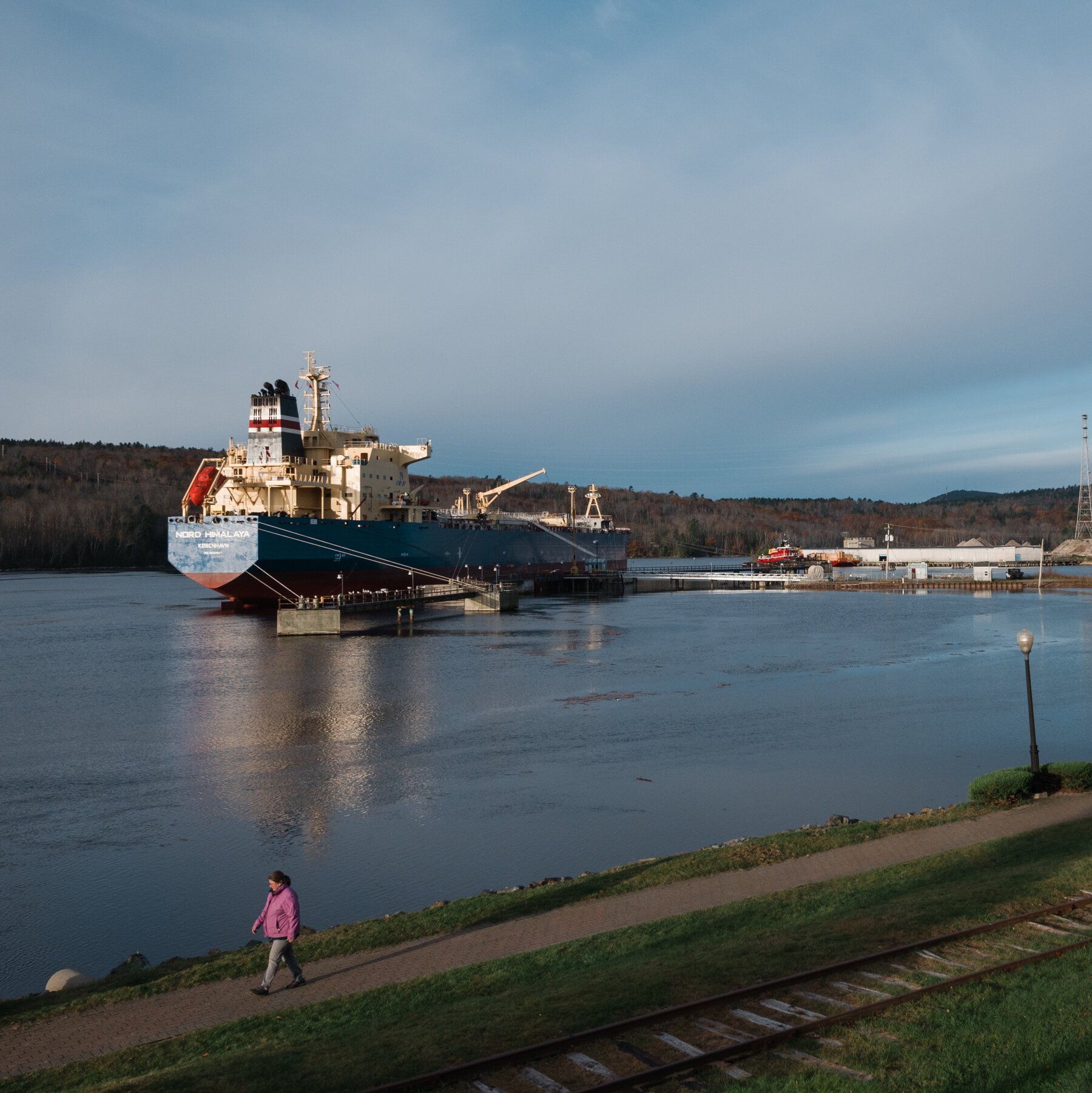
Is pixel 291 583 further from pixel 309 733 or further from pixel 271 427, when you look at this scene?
pixel 309 733

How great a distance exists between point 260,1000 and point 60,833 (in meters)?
7.28

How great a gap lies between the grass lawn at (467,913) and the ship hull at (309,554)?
108 ft

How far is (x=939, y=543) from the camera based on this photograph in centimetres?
17688

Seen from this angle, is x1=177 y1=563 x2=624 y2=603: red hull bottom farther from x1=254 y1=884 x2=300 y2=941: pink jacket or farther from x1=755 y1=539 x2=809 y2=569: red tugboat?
x1=755 y1=539 x2=809 y2=569: red tugboat

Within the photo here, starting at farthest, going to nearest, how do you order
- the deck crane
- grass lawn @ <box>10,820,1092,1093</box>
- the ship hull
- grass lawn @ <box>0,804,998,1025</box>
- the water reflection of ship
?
the deck crane, the ship hull, the water reflection of ship, grass lawn @ <box>0,804,998,1025</box>, grass lawn @ <box>10,820,1092,1093</box>

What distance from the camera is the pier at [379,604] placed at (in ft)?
119

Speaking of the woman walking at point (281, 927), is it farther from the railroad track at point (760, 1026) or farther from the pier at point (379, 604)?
the pier at point (379, 604)

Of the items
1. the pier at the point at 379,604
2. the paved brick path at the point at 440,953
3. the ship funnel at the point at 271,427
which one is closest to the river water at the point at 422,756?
the pier at the point at 379,604

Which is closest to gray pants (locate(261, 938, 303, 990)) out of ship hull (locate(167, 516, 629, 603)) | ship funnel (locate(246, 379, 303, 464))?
ship hull (locate(167, 516, 629, 603))

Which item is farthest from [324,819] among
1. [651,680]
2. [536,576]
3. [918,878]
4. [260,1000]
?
[536,576]

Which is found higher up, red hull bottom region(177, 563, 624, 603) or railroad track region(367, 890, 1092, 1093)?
red hull bottom region(177, 563, 624, 603)

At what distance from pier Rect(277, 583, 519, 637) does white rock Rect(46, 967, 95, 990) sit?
28720 millimetres

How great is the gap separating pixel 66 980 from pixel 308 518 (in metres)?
35.8

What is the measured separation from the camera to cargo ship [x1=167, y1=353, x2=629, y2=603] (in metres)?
41.1
